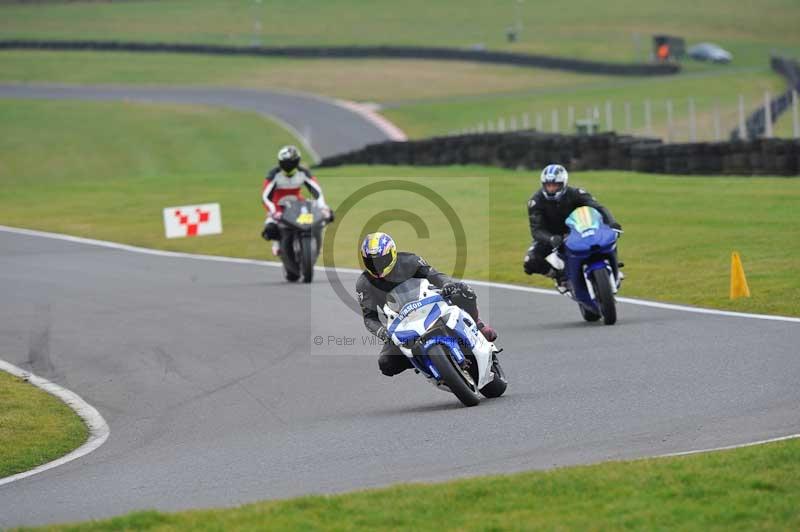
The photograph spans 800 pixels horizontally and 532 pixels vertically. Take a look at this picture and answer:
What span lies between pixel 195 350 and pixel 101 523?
797cm

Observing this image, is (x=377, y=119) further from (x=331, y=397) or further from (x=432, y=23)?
(x=331, y=397)

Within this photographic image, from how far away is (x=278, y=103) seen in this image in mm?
63688

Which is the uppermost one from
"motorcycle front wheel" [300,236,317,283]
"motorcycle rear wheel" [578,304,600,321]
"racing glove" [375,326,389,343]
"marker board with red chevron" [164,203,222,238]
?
"racing glove" [375,326,389,343]

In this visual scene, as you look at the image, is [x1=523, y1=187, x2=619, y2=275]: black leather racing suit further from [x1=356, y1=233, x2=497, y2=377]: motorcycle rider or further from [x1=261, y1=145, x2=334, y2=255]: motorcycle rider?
[x1=261, y1=145, x2=334, y2=255]: motorcycle rider

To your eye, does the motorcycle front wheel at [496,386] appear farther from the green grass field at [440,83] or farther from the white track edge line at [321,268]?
the green grass field at [440,83]

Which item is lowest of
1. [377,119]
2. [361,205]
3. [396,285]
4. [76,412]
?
[377,119]

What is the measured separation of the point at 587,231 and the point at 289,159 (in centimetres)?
697

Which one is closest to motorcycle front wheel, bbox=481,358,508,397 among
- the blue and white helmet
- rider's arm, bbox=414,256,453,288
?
rider's arm, bbox=414,256,453,288

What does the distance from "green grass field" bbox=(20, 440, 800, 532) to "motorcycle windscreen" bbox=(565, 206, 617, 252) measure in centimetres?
692

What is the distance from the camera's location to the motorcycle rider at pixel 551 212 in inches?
605

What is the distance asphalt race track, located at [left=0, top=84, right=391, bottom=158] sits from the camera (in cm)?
5406

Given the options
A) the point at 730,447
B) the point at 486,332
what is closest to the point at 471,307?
the point at 486,332

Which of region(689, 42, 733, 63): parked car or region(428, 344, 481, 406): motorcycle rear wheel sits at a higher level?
region(428, 344, 481, 406): motorcycle rear wheel

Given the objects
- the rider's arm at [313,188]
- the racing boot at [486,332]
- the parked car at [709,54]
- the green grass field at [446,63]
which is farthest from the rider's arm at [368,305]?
the parked car at [709,54]
